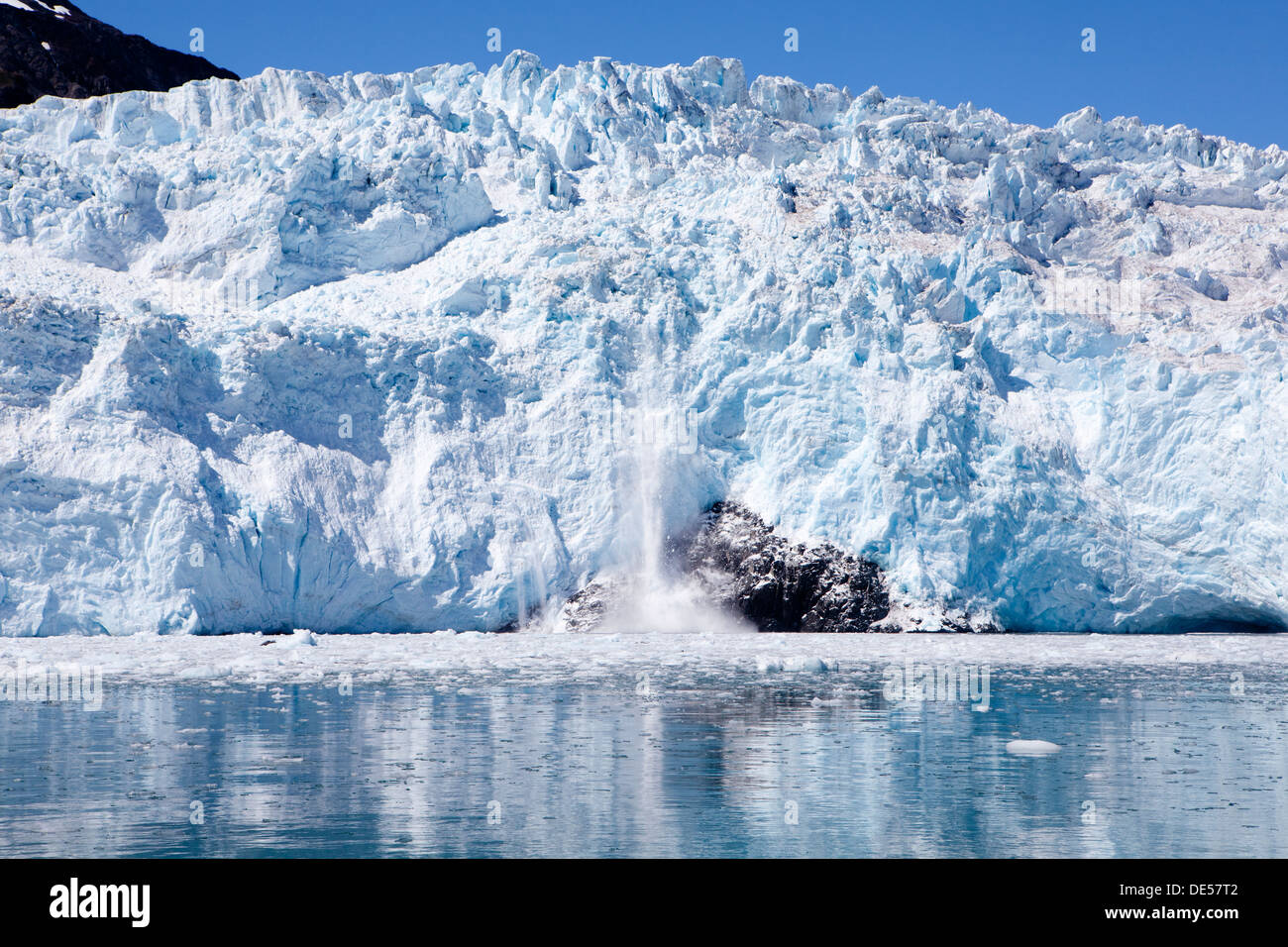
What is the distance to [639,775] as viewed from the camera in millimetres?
9789

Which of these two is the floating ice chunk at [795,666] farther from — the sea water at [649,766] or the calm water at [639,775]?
the calm water at [639,775]

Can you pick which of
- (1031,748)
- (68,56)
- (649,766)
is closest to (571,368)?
(1031,748)

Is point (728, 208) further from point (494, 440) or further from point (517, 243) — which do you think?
point (494, 440)

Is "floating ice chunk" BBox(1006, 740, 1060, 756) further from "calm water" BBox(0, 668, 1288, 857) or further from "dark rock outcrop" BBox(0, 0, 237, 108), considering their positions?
"dark rock outcrop" BBox(0, 0, 237, 108)

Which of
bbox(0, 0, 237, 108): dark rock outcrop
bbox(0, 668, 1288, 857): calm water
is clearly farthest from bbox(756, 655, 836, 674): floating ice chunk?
bbox(0, 0, 237, 108): dark rock outcrop

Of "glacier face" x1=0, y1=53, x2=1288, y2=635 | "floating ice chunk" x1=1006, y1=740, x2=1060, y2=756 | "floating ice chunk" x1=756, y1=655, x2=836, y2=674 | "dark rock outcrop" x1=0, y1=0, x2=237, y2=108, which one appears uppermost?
"dark rock outcrop" x1=0, y1=0, x2=237, y2=108

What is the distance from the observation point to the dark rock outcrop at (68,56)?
163 feet

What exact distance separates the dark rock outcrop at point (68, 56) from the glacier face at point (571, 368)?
17907mm

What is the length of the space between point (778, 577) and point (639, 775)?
19.2 metres

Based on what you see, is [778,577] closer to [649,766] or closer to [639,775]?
[649,766]

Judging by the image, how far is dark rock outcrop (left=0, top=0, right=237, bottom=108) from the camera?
1956 inches

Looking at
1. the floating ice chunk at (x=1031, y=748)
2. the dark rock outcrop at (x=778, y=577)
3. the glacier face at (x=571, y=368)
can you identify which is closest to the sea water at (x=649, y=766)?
the floating ice chunk at (x=1031, y=748)

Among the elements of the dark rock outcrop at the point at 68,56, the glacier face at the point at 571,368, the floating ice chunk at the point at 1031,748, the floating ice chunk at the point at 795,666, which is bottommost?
the floating ice chunk at the point at 795,666

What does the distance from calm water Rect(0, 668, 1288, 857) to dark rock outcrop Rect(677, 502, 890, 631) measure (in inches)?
487
